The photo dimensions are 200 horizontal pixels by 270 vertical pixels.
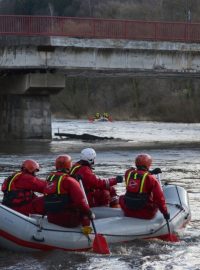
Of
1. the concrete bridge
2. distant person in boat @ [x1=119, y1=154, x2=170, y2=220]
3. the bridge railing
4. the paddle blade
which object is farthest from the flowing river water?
the bridge railing

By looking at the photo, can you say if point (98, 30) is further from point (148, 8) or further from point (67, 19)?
point (148, 8)

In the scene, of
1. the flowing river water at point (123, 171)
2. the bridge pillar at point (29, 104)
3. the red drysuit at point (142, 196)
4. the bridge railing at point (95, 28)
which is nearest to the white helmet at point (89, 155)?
the red drysuit at point (142, 196)

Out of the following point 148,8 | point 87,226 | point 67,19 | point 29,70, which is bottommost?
point 87,226

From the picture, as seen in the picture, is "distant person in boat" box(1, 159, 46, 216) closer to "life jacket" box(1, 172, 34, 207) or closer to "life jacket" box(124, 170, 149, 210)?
"life jacket" box(1, 172, 34, 207)

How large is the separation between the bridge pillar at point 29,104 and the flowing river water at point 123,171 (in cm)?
90

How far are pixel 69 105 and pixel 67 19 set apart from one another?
5070 centimetres

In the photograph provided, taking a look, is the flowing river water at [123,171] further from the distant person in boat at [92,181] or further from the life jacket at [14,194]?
the distant person in boat at [92,181]

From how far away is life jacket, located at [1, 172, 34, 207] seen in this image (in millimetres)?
12227

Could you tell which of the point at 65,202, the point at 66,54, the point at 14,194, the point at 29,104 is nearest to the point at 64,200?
the point at 65,202

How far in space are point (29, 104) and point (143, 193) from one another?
80.3 feet

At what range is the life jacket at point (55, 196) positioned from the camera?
11922 millimetres

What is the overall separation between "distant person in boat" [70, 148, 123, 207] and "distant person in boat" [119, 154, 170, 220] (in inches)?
20.2

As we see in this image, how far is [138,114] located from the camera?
76062 millimetres

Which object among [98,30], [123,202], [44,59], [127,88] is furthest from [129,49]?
[127,88]
